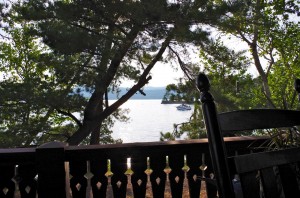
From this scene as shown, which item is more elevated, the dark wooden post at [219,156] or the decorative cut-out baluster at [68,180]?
the dark wooden post at [219,156]

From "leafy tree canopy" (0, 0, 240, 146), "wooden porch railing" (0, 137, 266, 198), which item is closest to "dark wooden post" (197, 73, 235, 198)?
"wooden porch railing" (0, 137, 266, 198)

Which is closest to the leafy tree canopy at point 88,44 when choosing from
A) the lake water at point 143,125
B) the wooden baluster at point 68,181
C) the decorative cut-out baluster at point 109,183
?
the lake water at point 143,125

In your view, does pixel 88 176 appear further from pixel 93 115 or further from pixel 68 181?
pixel 93 115

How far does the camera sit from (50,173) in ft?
4.96

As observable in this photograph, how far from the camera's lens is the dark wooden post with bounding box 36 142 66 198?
1508mm

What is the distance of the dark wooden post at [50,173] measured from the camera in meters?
1.51

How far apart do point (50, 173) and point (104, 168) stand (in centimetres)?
27

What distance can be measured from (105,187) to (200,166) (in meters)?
0.54

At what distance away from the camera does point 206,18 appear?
6.58m

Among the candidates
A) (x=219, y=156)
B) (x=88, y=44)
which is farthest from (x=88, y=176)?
(x=88, y=44)

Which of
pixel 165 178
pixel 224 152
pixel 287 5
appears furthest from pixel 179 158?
pixel 287 5

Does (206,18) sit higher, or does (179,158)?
(206,18)

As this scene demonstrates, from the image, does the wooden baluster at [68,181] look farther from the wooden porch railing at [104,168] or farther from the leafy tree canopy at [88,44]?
the leafy tree canopy at [88,44]

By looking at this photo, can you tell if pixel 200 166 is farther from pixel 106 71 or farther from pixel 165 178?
pixel 106 71
